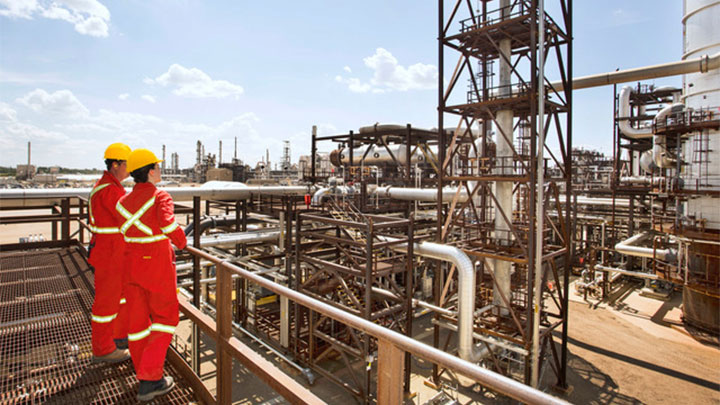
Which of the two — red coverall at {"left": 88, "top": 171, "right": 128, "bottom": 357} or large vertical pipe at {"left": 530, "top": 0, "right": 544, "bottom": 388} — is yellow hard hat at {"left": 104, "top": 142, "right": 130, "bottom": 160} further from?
large vertical pipe at {"left": 530, "top": 0, "right": 544, "bottom": 388}

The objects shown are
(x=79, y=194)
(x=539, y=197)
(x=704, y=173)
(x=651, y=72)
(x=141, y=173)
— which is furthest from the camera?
(x=651, y=72)

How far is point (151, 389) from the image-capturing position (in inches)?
120

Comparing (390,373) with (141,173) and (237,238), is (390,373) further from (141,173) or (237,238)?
(237,238)

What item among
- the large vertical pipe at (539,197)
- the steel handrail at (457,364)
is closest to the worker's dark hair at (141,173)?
the steel handrail at (457,364)

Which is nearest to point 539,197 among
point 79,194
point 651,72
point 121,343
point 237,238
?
point 121,343

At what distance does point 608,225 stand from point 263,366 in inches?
1041

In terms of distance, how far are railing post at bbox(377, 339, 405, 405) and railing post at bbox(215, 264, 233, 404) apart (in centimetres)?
142

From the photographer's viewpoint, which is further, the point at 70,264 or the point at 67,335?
the point at 70,264

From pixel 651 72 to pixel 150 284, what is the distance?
18.7m

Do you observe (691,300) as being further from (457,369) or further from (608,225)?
(457,369)

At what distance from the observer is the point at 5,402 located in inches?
117

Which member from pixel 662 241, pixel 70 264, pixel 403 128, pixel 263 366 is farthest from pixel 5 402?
pixel 662 241

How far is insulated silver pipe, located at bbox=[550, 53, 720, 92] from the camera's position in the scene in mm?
13180

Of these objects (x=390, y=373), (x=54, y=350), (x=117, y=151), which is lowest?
(x=54, y=350)
